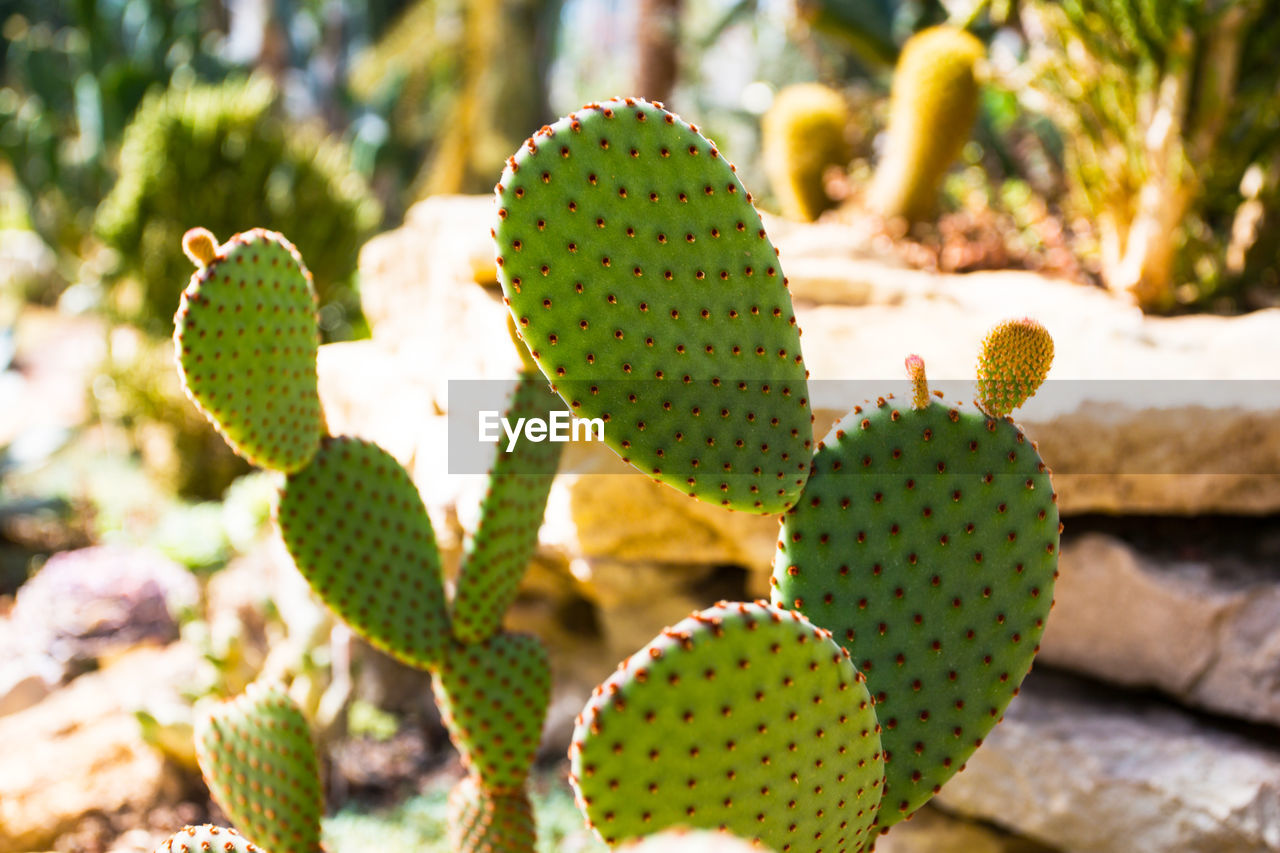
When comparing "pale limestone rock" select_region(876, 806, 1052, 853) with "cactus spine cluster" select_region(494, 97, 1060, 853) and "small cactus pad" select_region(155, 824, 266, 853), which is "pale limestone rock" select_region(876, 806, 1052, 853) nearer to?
"cactus spine cluster" select_region(494, 97, 1060, 853)

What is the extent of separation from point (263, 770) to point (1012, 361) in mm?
1423

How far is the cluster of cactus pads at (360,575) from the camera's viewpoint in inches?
64.2

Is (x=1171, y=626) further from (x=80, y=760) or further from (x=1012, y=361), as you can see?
(x=80, y=760)

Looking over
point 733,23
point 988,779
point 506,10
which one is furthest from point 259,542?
point 506,10

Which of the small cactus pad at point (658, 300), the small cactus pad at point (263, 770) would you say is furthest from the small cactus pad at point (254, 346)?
the small cactus pad at point (658, 300)

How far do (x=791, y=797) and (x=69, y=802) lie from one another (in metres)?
2.38

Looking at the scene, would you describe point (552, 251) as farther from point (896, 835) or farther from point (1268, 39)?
point (1268, 39)

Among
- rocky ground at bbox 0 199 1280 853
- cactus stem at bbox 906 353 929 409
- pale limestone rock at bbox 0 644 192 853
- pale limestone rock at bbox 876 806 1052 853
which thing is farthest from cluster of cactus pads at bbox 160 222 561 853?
pale limestone rock at bbox 0 644 192 853

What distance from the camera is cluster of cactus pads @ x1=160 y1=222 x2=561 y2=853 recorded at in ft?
5.35

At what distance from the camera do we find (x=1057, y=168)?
17.0ft

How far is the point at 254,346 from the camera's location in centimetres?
159

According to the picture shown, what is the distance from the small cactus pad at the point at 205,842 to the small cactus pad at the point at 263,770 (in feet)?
1.93

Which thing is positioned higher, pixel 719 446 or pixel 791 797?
pixel 719 446

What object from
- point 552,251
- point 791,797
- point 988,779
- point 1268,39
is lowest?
point 988,779
